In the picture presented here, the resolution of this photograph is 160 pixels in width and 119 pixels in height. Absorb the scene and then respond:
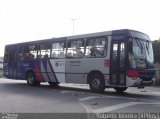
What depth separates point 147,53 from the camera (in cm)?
1587

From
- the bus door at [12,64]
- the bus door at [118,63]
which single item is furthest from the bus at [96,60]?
the bus door at [12,64]

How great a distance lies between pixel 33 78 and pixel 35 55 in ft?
5.09

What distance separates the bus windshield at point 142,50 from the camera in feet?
50.2

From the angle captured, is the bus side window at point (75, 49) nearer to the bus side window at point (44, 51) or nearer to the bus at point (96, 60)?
the bus at point (96, 60)

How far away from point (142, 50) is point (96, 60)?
2404mm

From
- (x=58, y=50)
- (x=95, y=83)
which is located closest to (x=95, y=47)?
(x=95, y=83)

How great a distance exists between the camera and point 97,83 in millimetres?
16516

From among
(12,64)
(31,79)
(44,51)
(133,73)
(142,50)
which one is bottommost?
(31,79)

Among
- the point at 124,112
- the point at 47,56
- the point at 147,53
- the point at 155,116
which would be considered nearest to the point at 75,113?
the point at 124,112

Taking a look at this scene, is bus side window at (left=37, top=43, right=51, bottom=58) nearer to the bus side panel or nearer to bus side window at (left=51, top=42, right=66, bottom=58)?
bus side window at (left=51, top=42, right=66, bottom=58)

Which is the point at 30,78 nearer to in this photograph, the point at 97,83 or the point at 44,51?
the point at 44,51

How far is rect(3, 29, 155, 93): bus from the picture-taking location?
1518 centimetres

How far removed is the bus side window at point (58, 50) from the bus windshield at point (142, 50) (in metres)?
4.91

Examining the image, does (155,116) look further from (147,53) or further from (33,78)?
(33,78)
